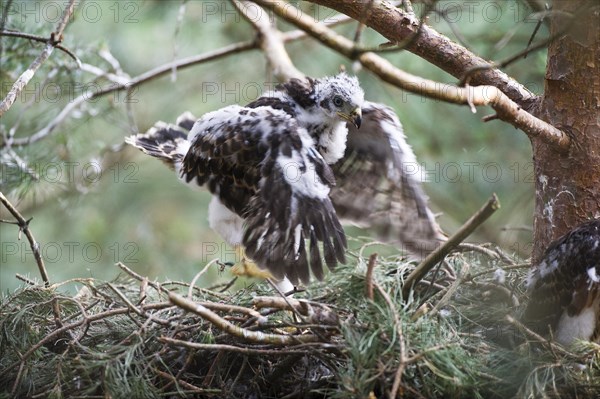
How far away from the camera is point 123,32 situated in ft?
23.8

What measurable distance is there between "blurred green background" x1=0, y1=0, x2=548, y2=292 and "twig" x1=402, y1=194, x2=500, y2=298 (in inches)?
41.1

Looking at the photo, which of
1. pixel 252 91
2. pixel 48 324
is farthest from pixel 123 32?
pixel 48 324

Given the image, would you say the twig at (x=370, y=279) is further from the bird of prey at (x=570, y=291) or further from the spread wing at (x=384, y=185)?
the spread wing at (x=384, y=185)

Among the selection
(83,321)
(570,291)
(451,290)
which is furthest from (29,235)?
(570,291)

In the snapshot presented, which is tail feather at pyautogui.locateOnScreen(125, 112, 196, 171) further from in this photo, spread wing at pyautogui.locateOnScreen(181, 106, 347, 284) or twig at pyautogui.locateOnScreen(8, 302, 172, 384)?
twig at pyautogui.locateOnScreen(8, 302, 172, 384)

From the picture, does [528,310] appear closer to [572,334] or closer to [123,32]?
[572,334]

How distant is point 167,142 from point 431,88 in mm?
2488

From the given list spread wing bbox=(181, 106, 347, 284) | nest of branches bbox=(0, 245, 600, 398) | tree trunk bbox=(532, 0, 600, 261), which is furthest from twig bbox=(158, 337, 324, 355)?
tree trunk bbox=(532, 0, 600, 261)

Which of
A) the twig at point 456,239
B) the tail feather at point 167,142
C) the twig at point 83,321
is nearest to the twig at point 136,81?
the tail feather at point 167,142

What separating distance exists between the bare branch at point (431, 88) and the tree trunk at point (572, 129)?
116 millimetres

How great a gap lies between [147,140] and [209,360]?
74.2 inches

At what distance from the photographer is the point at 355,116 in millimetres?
4094

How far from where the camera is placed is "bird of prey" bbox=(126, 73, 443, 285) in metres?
3.60

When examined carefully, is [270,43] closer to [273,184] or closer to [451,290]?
[273,184]
